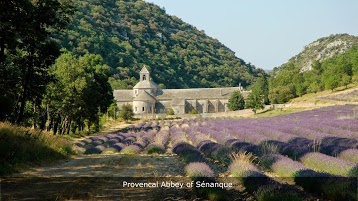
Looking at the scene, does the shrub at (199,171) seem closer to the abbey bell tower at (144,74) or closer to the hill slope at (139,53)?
the abbey bell tower at (144,74)

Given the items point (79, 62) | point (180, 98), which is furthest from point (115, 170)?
point (180, 98)

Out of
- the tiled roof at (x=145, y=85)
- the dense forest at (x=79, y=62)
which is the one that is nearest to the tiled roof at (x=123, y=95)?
the tiled roof at (x=145, y=85)

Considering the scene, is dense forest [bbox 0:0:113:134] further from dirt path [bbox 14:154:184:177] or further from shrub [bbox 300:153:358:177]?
shrub [bbox 300:153:358:177]

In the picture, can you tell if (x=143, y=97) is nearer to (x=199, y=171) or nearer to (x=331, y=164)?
(x=331, y=164)

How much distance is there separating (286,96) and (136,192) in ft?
280

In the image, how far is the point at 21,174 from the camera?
10.9 metres

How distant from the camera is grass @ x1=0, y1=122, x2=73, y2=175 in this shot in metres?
12.0

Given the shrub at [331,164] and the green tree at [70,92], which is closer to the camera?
the shrub at [331,164]

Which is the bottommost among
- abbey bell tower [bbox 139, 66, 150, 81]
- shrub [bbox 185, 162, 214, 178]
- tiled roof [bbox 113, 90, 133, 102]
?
shrub [bbox 185, 162, 214, 178]

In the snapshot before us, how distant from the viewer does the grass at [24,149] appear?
12047mm

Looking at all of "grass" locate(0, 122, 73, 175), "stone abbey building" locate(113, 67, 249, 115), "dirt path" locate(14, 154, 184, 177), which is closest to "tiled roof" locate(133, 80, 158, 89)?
"stone abbey building" locate(113, 67, 249, 115)

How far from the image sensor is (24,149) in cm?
1355

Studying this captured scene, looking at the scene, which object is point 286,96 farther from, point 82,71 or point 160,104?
point 82,71

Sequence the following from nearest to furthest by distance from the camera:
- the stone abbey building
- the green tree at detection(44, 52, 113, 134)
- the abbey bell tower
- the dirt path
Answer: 1. the dirt path
2. the green tree at detection(44, 52, 113, 134)
3. the stone abbey building
4. the abbey bell tower
